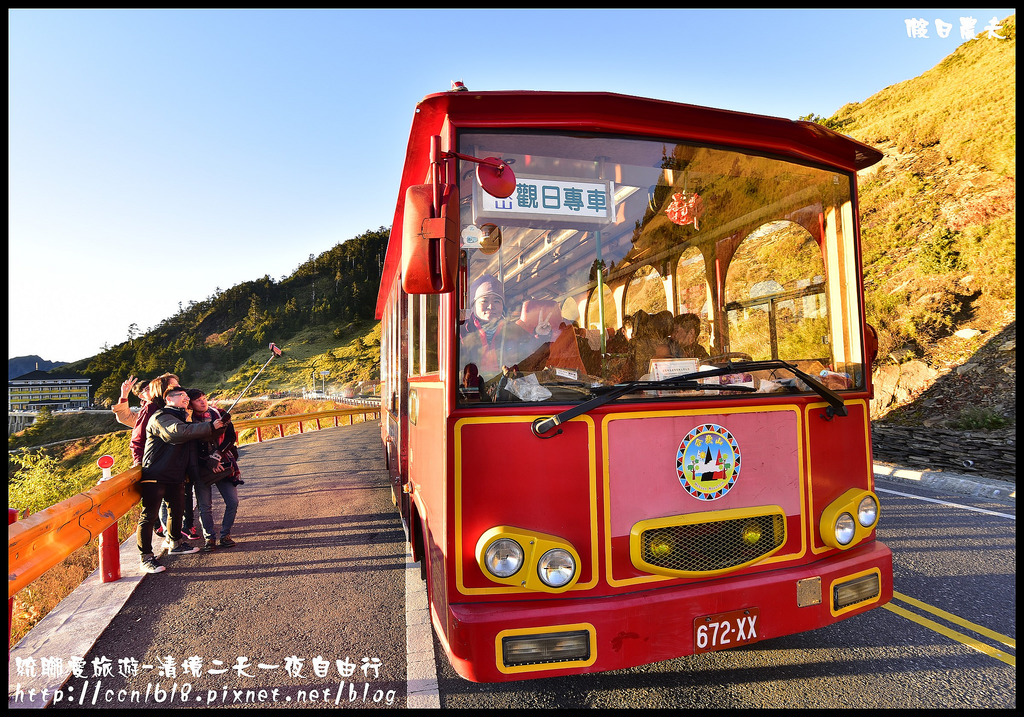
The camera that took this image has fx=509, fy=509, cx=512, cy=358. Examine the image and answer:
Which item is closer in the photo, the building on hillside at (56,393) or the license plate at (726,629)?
the license plate at (726,629)

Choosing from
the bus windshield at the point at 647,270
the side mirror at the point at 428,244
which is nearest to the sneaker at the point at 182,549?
the bus windshield at the point at 647,270

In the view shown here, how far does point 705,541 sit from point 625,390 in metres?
0.82

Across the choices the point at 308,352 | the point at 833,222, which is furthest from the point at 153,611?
the point at 308,352

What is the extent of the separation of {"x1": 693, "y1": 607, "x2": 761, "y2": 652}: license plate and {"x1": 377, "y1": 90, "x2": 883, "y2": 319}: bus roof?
219 centimetres

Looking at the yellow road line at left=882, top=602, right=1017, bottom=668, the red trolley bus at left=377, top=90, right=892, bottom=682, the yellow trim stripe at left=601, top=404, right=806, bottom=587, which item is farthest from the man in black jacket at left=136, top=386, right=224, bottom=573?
the yellow road line at left=882, top=602, right=1017, bottom=668

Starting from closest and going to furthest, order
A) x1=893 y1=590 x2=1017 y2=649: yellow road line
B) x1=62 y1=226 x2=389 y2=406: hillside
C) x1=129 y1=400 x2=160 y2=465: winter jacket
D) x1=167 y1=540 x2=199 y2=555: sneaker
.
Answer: x1=893 y1=590 x2=1017 y2=649: yellow road line
x1=129 y1=400 x2=160 y2=465: winter jacket
x1=167 y1=540 x2=199 y2=555: sneaker
x1=62 y1=226 x2=389 y2=406: hillside

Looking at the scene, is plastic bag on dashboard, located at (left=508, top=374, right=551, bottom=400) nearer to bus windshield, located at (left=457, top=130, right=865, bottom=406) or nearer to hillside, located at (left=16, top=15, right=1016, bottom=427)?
bus windshield, located at (left=457, top=130, right=865, bottom=406)

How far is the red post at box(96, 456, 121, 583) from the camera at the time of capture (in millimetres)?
4142

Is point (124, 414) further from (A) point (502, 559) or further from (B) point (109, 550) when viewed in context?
(A) point (502, 559)

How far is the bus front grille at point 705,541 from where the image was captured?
7.48 feet

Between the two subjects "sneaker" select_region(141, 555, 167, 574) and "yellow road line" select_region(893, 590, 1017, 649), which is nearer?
"yellow road line" select_region(893, 590, 1017, 649)

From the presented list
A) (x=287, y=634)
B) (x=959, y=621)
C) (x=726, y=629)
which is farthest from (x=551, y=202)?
(x=959, y=621)

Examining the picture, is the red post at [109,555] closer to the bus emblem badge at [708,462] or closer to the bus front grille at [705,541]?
the bus front grille at [705,541]

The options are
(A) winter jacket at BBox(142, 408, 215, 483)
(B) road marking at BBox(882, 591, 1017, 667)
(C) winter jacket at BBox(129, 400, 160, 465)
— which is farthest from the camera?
(C) winter jacket at BBox(129, 400, 160, 465)
